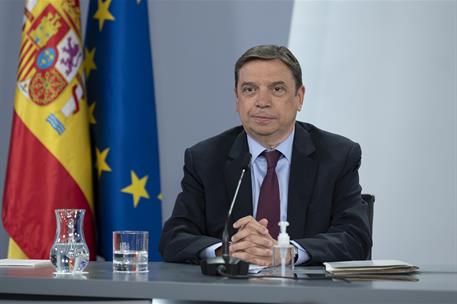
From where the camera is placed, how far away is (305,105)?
3830 mm

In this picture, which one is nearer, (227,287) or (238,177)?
(227,287)

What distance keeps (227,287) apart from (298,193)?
1.07 metres

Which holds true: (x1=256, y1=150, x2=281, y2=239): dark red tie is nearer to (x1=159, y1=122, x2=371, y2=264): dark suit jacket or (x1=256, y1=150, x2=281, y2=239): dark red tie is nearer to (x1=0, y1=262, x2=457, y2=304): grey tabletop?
(x1=159, y1=122, x2=371, y2=264): dark suit jacket

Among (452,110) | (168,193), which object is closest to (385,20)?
(452,110)

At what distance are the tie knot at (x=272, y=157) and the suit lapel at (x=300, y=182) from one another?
59 mm

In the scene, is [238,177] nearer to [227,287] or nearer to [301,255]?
[301,255]

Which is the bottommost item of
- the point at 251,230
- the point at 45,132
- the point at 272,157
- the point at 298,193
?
the point at 251,230

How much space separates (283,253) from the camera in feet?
6.71

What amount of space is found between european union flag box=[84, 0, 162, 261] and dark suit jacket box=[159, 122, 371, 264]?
108cm

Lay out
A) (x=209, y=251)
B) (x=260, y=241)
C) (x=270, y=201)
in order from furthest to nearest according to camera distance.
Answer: (x=270, y=201), (x=209, y=251), (x=260, y=241)

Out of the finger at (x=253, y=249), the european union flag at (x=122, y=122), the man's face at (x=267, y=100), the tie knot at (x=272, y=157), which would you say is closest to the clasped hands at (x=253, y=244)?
the finger at (x=253, y=249)

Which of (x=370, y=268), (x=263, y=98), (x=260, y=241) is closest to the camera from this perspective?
(x=370, y=268)

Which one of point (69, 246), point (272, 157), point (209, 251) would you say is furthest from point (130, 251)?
point (272, 157)

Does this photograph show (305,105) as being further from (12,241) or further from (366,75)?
(12,241)
